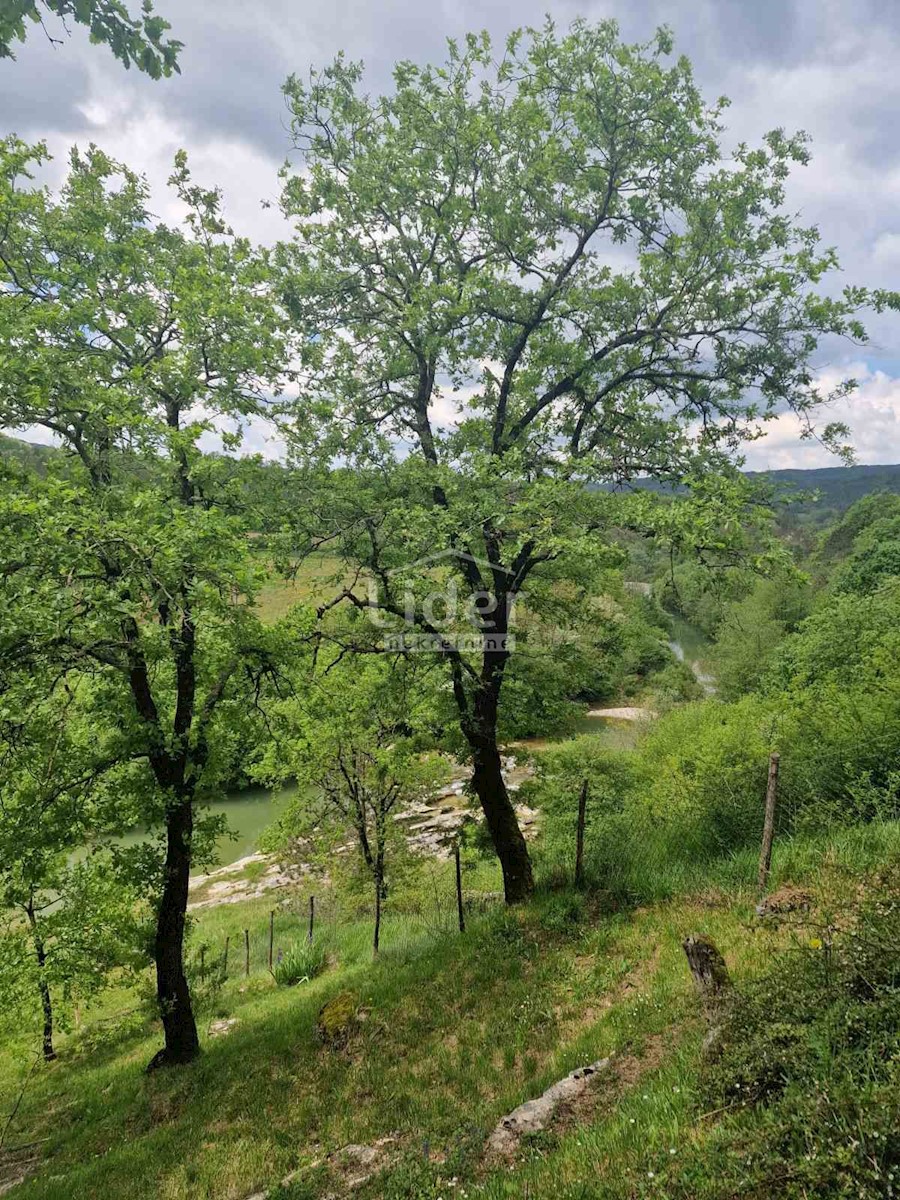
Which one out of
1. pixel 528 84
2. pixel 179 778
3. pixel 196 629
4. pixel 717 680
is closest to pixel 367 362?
pixel 528 84

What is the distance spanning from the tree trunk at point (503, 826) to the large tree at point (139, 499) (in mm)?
4020

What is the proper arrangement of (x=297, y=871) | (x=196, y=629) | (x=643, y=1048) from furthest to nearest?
1. (x=297, y=871)
2. (x=196, y=629)
3. (x=643, y=1048)

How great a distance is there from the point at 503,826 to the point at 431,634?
3.64m

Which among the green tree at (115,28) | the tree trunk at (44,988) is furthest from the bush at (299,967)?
the green tree at (115,28)

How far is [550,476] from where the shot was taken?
6.95 m

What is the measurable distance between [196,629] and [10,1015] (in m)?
5.88

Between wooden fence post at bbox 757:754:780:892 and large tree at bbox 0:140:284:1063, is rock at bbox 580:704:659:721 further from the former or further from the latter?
large tree at bbox 0:140:284:1063

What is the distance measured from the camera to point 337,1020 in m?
7.63

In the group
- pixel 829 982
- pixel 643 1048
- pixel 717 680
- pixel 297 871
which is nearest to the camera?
pixel 829 982

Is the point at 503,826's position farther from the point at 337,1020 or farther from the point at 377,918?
the point at 377,918

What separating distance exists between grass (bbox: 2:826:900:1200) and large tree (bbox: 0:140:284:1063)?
1671 mm

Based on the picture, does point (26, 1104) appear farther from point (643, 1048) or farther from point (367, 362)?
point (367, 362)

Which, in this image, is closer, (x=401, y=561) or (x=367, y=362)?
(x=401, y=561)

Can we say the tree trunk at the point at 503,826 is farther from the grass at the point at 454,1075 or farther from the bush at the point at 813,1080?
the bush at the point at 813,1080
